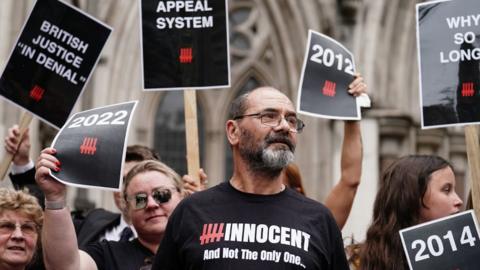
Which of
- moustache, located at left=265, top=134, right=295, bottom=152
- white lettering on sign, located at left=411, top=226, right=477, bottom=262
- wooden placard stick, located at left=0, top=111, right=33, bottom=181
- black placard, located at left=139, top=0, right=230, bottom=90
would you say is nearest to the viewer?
moustache, located at left=265, top=134, right=295, bottom=152

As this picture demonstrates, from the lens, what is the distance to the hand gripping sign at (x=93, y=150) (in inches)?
143

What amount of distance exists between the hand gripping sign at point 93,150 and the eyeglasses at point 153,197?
40 centimetres

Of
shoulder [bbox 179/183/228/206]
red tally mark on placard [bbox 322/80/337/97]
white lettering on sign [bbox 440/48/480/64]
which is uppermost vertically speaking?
white lettering on sign [bbox 440/48/480/64]

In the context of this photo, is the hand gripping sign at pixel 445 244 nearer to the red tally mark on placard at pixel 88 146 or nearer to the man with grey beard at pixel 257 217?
the man with grey beard at pixel 257 217

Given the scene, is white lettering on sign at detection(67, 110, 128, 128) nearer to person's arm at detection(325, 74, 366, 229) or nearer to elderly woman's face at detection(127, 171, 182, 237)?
elderly woman's face at detection(127, 171, 182, 237)

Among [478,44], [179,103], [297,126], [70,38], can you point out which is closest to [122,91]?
[179,103]

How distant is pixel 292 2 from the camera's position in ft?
44.1

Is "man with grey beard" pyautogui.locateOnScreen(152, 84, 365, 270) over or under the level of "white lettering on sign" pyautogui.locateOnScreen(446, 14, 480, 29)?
under

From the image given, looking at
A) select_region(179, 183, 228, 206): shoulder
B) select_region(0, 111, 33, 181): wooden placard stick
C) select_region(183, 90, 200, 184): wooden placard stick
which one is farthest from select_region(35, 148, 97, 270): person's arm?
select_region(0, 111, 33, 181): wooden placard stick

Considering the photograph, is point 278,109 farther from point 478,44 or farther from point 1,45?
point 1,45

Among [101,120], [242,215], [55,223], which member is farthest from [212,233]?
[101,120]

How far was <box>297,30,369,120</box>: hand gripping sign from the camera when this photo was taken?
4805mm

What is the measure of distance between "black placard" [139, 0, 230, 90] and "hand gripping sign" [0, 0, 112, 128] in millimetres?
255

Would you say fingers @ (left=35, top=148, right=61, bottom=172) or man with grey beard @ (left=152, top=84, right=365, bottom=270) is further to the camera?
fingers @ (left=35, top=148, right=61, bottom=172)
